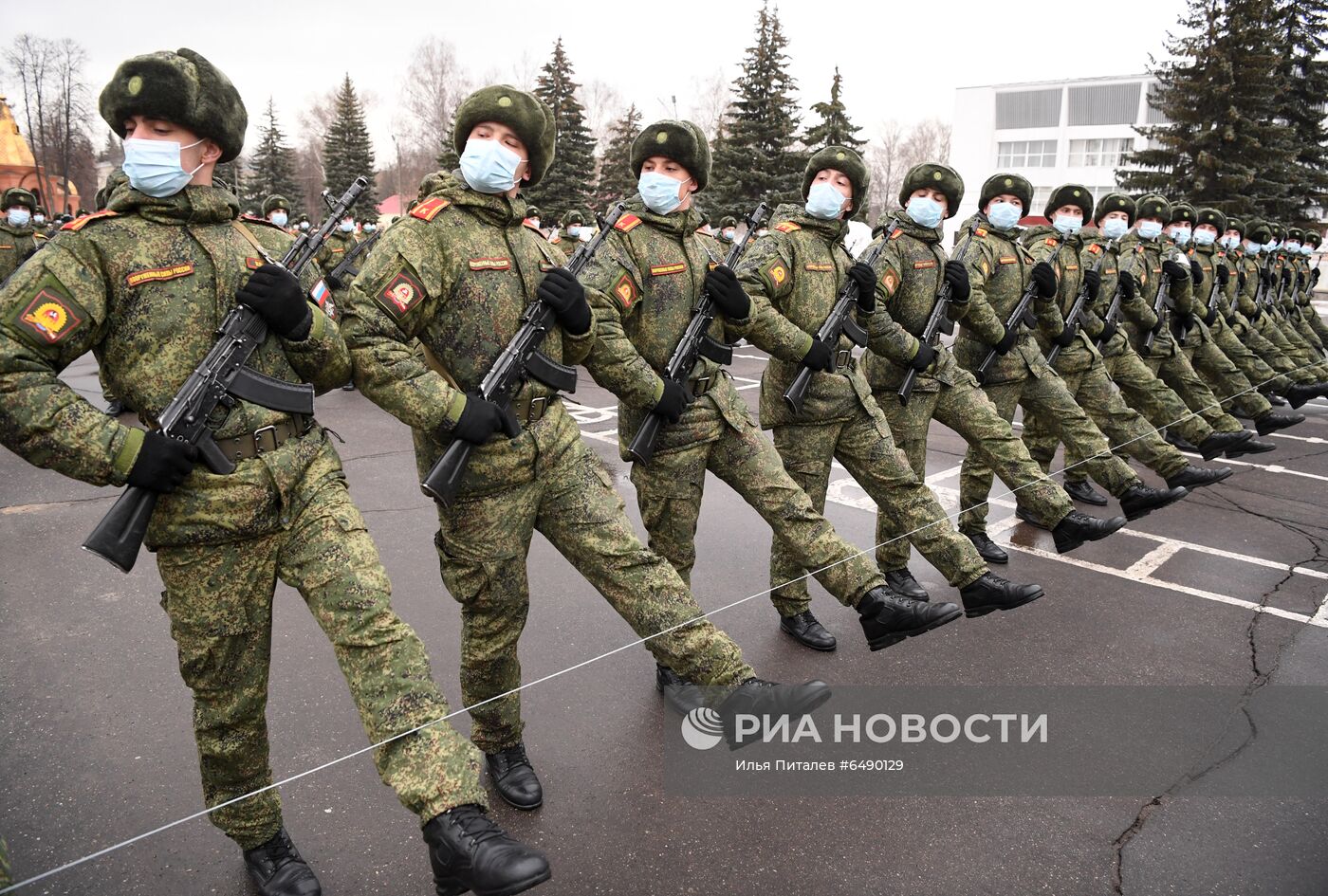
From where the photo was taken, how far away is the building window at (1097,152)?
179 ft

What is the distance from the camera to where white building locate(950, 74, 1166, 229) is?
A: 5438 centimetres

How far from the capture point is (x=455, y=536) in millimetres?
3221

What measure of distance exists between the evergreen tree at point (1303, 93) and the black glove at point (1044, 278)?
24.5 meters

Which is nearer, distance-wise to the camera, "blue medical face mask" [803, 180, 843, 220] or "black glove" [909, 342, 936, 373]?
"blue medical face mask" [803, 180, 843, 220]

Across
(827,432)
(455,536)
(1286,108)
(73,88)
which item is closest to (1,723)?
(455,536)

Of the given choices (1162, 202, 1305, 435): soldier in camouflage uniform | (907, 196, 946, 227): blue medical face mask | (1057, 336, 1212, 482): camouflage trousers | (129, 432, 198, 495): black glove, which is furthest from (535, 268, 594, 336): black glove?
(1162, 202, 1305, 435): soldier in camouflage uniform

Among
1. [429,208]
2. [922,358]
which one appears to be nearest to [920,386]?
[922,358]

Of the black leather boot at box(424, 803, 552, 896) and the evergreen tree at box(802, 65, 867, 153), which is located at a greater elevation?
→ the evergreen tree at box(802, 65, 867, 153)

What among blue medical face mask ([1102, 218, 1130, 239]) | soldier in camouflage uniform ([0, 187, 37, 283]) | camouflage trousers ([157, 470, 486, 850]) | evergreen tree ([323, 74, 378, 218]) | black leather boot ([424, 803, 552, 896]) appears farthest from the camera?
evergreen tree ([323, 74, 378, 218])

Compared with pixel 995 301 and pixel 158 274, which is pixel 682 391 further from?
pixel 995 301

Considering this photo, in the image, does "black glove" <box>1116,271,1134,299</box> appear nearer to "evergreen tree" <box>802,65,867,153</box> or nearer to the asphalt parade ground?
the asphalt parade ground

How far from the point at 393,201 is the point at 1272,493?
22.2 metres

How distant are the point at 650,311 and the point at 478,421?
1211 mm

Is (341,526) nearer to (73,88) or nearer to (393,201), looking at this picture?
(393,201)
